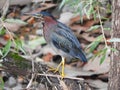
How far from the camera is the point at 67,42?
5316 mm

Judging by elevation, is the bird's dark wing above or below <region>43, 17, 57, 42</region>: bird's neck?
below

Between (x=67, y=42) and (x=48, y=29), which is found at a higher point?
(x=48, y=29)

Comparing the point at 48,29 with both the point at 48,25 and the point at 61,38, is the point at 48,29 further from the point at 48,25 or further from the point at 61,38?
the point at 61,38

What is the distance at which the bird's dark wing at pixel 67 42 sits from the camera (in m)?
5.30

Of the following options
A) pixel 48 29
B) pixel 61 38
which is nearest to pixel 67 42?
pixel 61 38

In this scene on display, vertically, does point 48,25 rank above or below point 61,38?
above

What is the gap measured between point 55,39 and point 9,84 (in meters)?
1.64

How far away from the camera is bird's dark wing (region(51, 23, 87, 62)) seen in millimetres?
5301

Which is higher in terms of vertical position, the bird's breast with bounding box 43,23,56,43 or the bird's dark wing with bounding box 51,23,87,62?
the bird's breast with bounding box 43,23,56,43

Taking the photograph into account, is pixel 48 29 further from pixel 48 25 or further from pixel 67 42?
pixel 67 42

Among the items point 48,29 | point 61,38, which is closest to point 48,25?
point 48,29

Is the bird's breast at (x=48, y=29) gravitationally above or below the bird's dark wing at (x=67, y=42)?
above

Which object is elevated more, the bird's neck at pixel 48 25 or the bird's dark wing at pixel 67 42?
the bird's neck at pixel 48 25

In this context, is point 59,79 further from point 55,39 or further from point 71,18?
point 71,18
